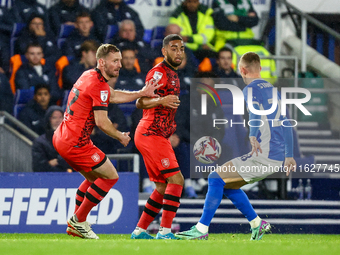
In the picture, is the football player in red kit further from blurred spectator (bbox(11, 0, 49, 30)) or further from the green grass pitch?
blurred spectator (bbox(11, 0, 49, 30))

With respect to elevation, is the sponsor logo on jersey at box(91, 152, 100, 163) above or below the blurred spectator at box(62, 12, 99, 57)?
below

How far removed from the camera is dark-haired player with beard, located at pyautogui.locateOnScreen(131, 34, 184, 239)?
5613mm

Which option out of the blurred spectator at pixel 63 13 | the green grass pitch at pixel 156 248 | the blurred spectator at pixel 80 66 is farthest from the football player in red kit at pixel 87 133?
the blurred spectator at pixel 63 13

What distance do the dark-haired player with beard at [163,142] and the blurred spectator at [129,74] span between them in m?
3.82

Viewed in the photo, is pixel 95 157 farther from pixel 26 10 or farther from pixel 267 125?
pixel 26 10

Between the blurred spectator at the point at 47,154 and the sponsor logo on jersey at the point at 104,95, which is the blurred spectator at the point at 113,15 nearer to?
the blurred spectator at the point at 47,154

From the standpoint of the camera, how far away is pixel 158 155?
18.5 feet

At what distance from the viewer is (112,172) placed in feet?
19.1

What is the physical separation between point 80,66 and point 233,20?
3500 millimetres

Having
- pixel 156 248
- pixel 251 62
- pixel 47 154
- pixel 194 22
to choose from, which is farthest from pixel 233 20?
pixel 156 248

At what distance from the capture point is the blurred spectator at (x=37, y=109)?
30.8ft

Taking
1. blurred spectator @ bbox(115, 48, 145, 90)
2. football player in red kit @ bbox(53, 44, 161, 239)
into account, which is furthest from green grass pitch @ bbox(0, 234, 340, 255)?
blurred spectator @ bbox(115, 48, 145, 90)

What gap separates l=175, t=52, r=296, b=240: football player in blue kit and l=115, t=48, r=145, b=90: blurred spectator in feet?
14.0

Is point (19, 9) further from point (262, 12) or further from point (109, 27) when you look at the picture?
point (262, 12)
